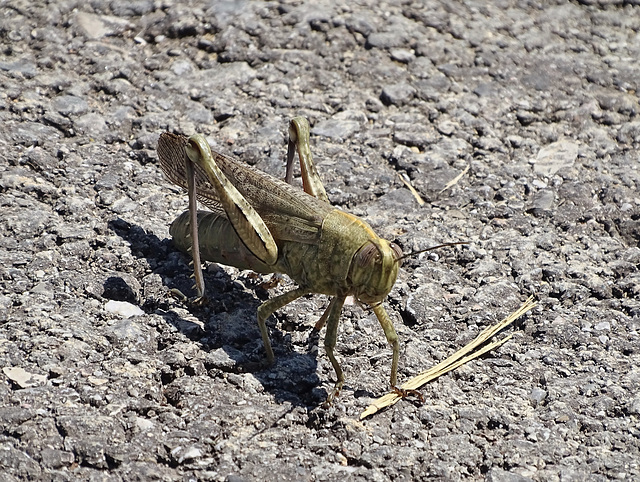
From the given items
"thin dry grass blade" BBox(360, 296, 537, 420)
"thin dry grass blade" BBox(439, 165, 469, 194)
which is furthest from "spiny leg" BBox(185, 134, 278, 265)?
"thin dry grass blade" BBox(439, 165, 469, 194)

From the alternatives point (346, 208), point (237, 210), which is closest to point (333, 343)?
point (237, 210)

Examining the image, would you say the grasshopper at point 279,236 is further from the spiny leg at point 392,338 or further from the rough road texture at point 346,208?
the rough road texture at point 346,208

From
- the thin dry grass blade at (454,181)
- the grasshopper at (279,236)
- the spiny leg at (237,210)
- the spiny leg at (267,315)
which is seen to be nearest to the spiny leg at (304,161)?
the grasshopper at (279,236)

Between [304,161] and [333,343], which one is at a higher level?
[304,161]

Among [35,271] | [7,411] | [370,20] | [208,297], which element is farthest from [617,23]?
[7,411]

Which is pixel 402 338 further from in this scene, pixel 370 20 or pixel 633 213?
pixel 370 20

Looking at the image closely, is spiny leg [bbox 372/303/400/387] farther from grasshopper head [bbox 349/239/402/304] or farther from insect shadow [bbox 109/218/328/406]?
insect shadow [bbox 109/218/328/406]

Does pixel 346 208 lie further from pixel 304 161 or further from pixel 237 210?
pixel 237 210
